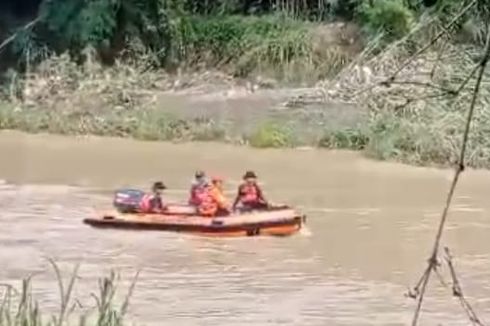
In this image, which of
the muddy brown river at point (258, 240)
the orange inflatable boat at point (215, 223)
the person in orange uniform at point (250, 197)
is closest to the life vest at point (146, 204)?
the orange inflatable boat at point (215, 223)

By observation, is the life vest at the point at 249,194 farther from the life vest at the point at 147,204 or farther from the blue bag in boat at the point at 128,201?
the blue bag in boat at the point at 128,201

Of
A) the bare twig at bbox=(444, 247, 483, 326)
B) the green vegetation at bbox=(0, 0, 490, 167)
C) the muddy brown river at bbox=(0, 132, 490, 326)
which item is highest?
the green vegetation at bbox=(0, 0, 490, 167)

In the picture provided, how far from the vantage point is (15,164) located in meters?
17.1

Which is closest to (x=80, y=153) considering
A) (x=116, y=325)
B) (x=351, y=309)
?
(x=351, y=309)

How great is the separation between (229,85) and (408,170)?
434 centimetres

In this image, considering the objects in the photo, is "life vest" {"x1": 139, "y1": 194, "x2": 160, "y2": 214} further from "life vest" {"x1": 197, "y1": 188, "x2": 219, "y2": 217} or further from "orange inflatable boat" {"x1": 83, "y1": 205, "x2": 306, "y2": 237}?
"life vest" {"x1": 197, "y1": 188, "x2": 219, "y2": 217}

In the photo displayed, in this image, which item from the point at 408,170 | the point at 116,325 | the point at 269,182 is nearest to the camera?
the point at 116,325

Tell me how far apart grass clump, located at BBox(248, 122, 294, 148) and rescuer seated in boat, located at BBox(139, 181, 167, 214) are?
5.21 metres

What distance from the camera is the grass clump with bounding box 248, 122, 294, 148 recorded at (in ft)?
62.3

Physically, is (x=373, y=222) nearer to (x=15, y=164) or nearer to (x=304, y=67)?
(x=15, y=164)

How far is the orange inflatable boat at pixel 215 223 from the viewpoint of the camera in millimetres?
13039

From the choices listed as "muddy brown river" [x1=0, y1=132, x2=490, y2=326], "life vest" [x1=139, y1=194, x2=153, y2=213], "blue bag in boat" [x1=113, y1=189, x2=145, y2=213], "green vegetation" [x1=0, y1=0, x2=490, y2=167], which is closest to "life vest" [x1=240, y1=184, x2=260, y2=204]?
"muddy brown river" [x1=0, y1=132, x2=490, y2=326]

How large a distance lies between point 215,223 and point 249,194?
0.68m

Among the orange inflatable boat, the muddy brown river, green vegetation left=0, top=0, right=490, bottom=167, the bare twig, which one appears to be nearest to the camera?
the bare twig
